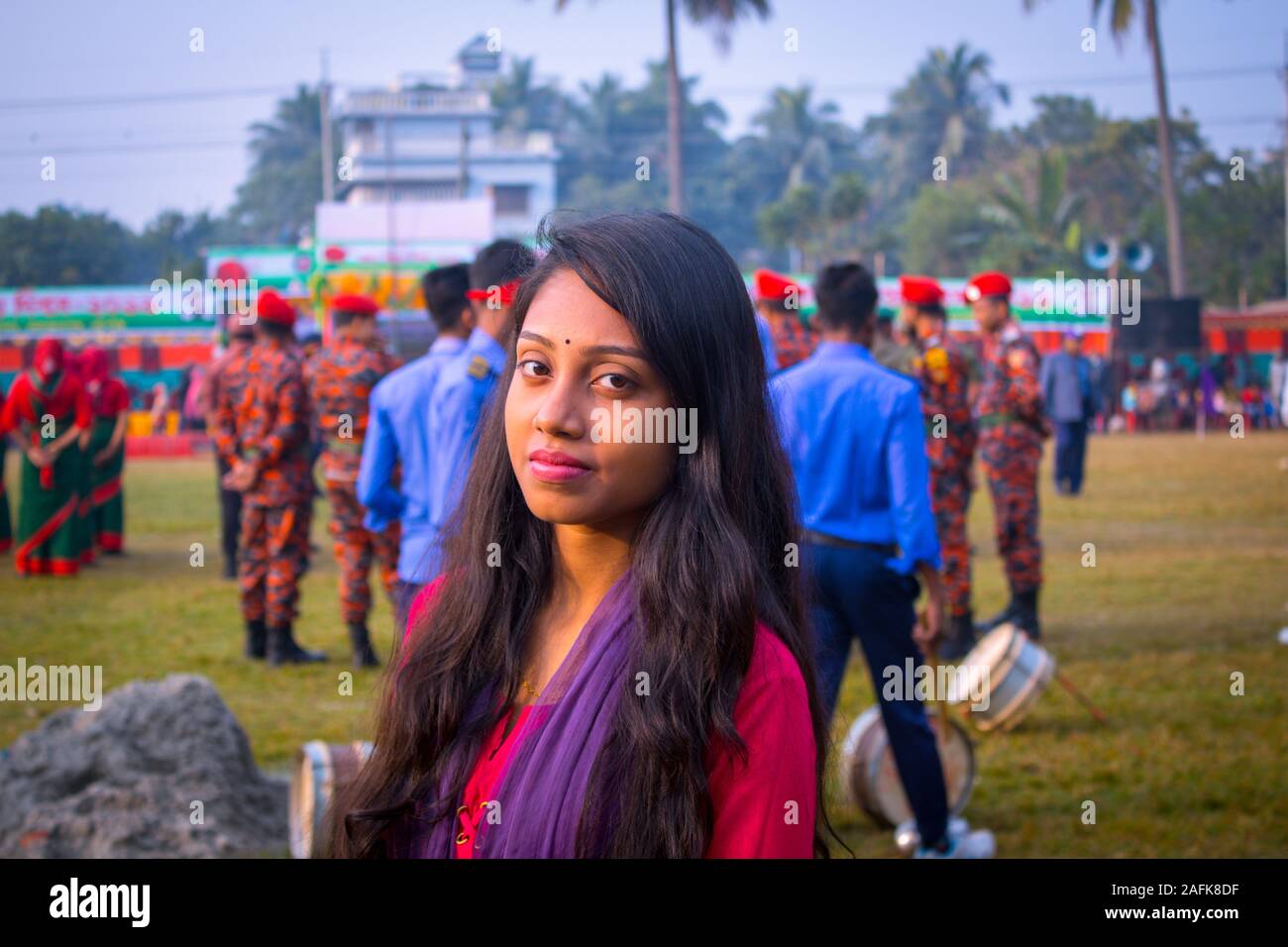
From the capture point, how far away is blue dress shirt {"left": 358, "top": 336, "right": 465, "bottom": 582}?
5449 millimetres

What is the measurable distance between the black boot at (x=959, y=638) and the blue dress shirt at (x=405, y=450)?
375 centimetres

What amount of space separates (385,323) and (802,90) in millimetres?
40298

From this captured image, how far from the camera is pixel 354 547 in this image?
8.08m

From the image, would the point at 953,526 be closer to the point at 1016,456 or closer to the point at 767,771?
the point at 1016,456

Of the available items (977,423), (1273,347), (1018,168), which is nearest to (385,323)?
(977,423)

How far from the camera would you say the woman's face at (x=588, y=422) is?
1647 mm

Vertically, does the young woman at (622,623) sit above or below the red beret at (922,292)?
below

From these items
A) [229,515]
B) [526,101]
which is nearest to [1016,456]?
[229,515]

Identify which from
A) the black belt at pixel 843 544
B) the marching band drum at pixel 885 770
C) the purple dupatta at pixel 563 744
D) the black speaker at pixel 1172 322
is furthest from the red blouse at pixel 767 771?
the black speaker at pixel 1172 322

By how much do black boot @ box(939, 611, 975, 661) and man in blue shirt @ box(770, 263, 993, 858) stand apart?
3.69 meters

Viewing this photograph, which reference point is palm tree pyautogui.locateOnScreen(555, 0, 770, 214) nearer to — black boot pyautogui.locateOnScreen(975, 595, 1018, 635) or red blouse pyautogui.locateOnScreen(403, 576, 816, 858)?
black boot pyautogui.locateOnScreen(975, 595, 1018, 635)

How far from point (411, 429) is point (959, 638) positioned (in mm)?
4104

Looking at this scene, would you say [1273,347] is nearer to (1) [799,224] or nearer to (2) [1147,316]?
(2) [1147,316]

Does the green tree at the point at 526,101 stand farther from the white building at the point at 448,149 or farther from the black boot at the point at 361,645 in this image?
the black boot at the point at 361,645
